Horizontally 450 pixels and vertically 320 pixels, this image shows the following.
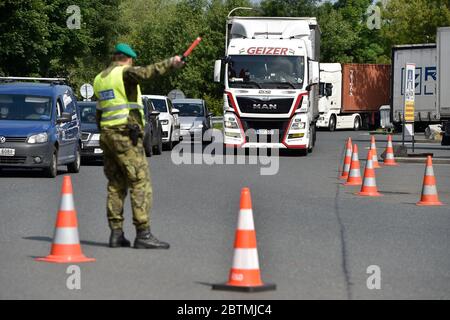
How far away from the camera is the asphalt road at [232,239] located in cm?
983

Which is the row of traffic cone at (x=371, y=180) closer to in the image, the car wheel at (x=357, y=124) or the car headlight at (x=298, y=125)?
the car headlight at (x=298, y=125)

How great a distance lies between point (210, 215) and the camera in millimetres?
16156

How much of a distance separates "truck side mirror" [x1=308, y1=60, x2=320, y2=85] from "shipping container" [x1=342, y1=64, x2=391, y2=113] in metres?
26.8

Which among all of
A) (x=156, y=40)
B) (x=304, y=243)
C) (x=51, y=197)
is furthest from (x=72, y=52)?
(x=304, y=243)

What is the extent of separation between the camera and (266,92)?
110 ft

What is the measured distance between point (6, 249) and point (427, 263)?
3.81m

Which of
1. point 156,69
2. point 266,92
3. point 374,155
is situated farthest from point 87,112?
point 156,69

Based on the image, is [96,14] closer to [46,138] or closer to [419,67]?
[419,67]

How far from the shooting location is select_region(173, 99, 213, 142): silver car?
46.7 meters

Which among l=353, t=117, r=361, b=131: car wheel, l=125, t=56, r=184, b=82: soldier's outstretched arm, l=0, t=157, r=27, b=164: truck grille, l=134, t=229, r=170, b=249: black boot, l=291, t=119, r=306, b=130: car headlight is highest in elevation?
l=125, t=56, r=184, b=82: soldier's outstretched arm

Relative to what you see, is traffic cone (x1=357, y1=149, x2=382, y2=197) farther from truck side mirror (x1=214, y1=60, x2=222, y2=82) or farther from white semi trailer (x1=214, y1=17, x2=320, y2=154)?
truck side mirror (x1=214, y1=60, x2=222, y2=82)

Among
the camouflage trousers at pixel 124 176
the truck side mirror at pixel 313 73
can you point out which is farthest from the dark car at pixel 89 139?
the camouflage trousers at pixel 124 176

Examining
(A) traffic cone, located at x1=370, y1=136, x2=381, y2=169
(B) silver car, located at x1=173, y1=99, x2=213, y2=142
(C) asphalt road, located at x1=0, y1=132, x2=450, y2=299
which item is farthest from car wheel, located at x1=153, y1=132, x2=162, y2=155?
(C) asphalt road, located at x1=0, y1=132, x2=450, y2=299

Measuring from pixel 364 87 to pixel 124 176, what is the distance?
185 feet
